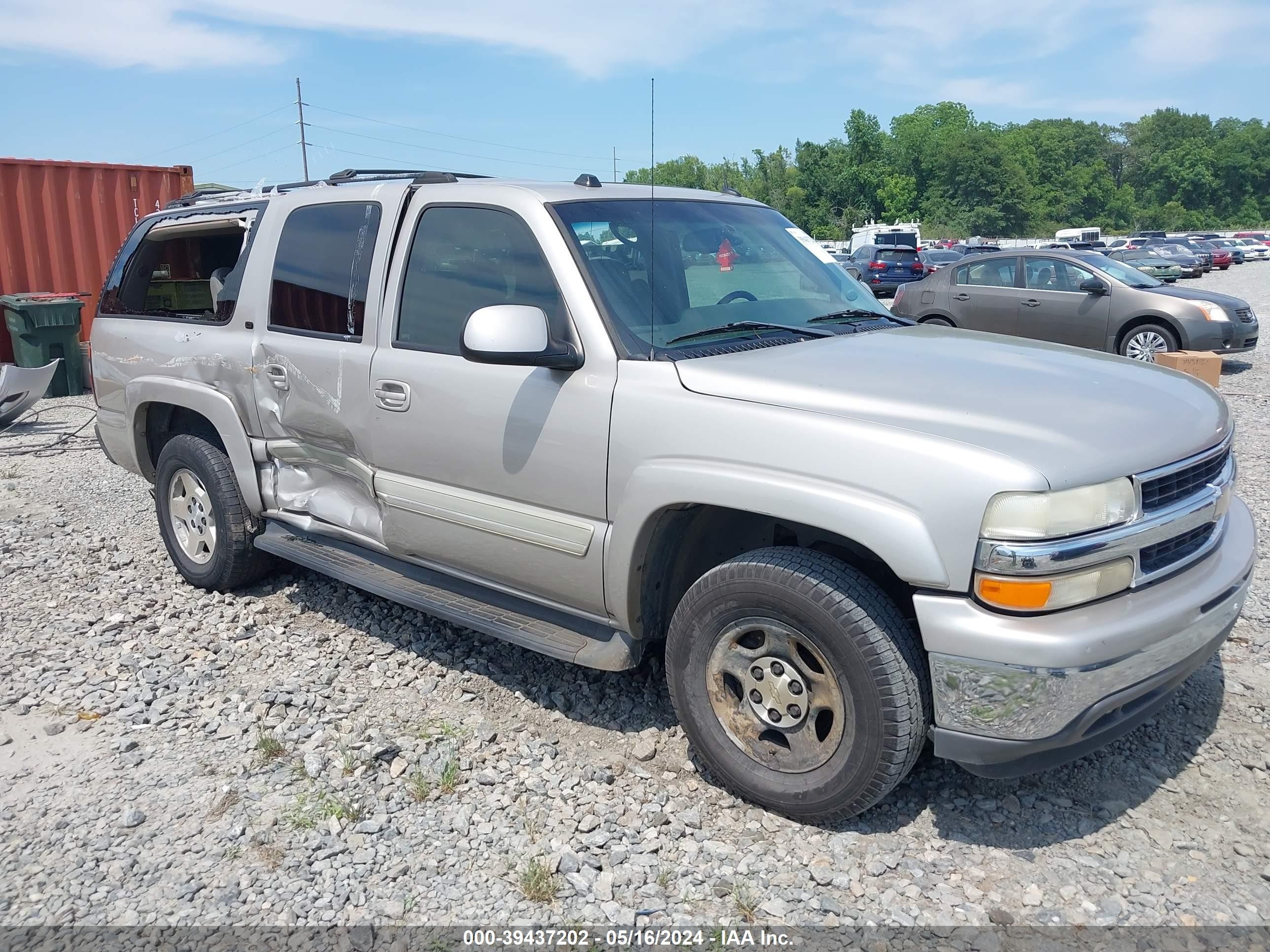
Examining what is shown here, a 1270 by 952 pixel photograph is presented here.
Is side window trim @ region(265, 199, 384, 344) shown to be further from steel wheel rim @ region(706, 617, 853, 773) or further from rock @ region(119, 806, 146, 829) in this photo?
steel wheel rim @ region(706, 617, 853, 773)

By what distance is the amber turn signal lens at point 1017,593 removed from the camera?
2.59 meters

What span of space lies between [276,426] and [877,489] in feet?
9.77

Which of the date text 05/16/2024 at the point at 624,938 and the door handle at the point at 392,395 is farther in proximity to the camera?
the door handle at the point at 392,395

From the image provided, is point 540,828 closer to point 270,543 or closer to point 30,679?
point 270,543

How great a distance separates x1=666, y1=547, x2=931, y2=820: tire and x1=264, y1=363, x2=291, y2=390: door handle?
7.36 feet

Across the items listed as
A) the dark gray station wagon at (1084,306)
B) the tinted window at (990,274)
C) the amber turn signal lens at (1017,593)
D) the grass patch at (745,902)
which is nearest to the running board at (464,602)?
the grass patch at (745,902)

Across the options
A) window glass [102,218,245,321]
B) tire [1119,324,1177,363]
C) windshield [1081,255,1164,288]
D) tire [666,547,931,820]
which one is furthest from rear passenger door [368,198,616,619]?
windshield [1081,255,1164,288]

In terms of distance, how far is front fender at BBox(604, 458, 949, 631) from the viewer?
2680 millimetres

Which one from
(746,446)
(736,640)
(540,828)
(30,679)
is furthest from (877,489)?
(30,679)

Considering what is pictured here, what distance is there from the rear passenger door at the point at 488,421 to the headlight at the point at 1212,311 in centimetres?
1122

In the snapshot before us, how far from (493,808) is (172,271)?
3840 mm

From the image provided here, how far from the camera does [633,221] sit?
386 centimetres

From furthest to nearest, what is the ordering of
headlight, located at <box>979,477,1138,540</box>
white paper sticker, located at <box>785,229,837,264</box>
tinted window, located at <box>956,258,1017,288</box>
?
1. tinted window, located at <box>956,258,1017,288</box>
2. white paper sticker, located at <box>785,229,837,264</box>
3. headlight, located at <box>979,477,1138,540</box>

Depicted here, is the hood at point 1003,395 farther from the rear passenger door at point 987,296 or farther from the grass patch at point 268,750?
the rear passenger door at point 987,296
